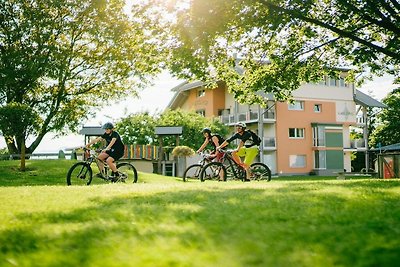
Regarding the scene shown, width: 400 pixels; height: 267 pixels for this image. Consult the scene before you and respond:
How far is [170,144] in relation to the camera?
145 feet

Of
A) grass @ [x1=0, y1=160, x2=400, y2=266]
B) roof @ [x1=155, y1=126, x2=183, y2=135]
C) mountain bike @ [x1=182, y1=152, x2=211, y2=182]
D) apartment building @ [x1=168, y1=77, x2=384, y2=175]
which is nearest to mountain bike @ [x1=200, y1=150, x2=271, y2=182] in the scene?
mountain bike @ [x1=182, y1=152, x2=211, y2=182]

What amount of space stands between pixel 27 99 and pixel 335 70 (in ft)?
68.4

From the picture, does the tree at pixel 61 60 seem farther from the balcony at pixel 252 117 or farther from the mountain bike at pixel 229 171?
the balcony at pixel 252 117

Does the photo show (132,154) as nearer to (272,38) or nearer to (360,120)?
(272,38)

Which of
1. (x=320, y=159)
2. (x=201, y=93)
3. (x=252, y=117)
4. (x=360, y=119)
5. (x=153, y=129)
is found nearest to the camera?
(x=153, y=129)

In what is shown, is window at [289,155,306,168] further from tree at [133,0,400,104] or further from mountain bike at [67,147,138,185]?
mountain bike at [67,147,138,185]

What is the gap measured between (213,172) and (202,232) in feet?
31.2

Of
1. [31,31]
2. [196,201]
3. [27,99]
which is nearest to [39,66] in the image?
[31,31]

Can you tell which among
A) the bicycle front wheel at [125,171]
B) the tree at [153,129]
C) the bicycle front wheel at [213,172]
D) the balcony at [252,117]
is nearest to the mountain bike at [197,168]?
the bicycle front wheel at [213,172]

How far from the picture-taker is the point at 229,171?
47.4ft

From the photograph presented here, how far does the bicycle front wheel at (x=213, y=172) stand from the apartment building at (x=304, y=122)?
34930 millimetres

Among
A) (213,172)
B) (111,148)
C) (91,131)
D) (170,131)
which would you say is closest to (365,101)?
(170,131)

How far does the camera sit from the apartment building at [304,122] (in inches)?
2005

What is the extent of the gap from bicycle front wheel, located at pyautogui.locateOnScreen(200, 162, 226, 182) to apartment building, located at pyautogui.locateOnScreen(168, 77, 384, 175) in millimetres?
34930
